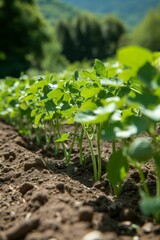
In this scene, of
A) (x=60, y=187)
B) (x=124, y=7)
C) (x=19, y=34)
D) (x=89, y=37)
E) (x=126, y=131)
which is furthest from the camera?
(x=124, y=7)

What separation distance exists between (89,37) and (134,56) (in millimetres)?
57054

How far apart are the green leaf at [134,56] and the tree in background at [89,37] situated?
53307mm

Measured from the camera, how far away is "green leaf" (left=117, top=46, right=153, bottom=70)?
1.33 meters

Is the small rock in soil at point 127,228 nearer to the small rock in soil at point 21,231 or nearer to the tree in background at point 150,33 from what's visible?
the small rock in soil at point 21,231

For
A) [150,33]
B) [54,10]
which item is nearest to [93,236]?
[150,33]

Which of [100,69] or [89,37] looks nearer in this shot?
[100,69]

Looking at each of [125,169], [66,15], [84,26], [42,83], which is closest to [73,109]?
[42,83]

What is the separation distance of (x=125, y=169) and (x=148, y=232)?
32 cm

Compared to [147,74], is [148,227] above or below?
below

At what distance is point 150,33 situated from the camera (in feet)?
139

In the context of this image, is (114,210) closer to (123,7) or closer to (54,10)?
(54,10)

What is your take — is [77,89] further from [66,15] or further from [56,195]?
[66,15]

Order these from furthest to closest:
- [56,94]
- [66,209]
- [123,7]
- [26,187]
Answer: [123,7]
[56,94]
[26,187]
[66,209]

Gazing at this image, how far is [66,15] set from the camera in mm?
116000
